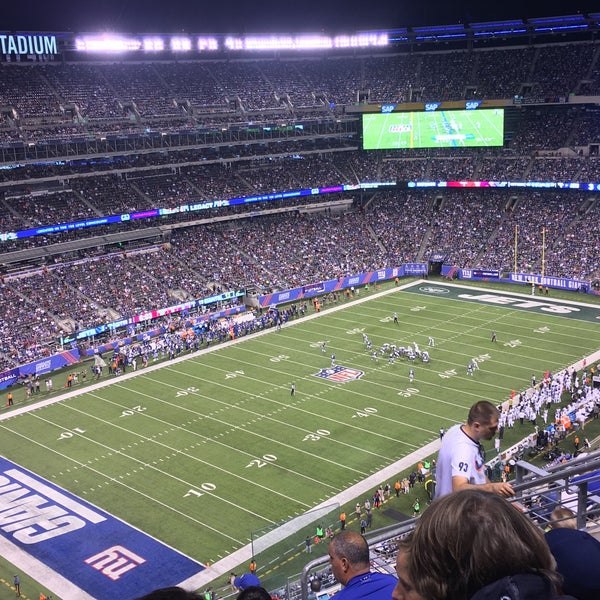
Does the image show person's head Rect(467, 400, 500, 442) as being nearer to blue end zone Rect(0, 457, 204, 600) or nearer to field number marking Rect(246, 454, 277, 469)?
blue end zone Rect(0, 457, 204, 600)

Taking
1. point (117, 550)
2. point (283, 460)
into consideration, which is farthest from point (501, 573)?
point (283, 460)

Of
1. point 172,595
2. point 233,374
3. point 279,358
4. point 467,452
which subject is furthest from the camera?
point 279,358

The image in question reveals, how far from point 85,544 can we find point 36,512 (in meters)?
2.88

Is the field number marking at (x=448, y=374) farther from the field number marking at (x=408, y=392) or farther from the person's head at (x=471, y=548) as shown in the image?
the person's head at (x=471, y=548)

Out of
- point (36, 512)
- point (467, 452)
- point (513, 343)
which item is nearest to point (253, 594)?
point (467, 452)

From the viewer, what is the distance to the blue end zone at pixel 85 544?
2016 centimetres

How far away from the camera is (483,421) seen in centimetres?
551

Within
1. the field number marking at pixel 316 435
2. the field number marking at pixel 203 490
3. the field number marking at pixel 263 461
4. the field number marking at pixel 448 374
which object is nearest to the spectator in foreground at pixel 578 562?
the field number marking at pixel 203 490

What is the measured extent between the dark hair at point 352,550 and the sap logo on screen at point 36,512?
20761mm

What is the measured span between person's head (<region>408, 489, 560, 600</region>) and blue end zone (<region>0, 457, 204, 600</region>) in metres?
18.0

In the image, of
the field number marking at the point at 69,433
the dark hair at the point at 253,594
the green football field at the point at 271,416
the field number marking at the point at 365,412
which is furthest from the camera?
the field number marking at the point at 365,412

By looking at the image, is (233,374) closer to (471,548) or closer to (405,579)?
(405,579)

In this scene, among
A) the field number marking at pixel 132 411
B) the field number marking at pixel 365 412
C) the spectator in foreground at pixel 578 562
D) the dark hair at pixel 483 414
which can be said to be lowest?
the field number marking at pixel 132 411

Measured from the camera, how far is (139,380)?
118 ft
